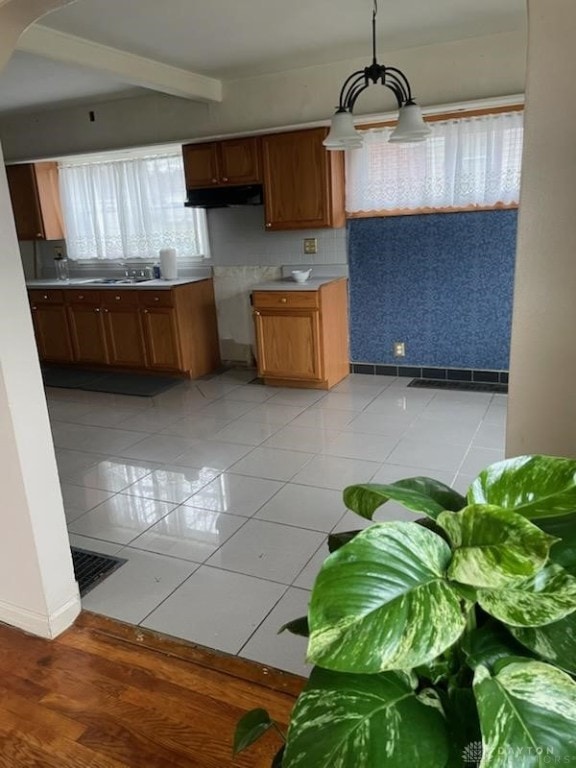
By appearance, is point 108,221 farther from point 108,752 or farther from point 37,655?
point 108,752

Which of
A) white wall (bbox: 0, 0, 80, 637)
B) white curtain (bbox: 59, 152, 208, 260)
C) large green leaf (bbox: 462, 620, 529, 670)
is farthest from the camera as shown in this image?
white curtain (bbox: 59, 152, 208, 260)

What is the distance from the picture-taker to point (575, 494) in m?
0.74

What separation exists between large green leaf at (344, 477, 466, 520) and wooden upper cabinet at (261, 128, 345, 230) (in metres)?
3.90

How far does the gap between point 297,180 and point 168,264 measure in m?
1.48

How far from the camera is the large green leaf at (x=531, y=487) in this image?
2.45 feet

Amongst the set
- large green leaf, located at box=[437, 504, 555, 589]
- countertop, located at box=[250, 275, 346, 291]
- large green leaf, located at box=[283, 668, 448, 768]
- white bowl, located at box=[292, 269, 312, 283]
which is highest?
large green leaf, located at box=[437, 504, 555, 589]

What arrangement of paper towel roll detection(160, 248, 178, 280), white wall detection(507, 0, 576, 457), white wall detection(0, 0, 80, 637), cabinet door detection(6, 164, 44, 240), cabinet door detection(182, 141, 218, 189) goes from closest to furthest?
white wall detection(507, 0, 576, 457)
white wall detection(0, 0, 80, 637)
cabinet door detection(182, 141, 218, 189)
paper towel roll detection(160, 248, 178, 280)
cabinet door detection(6, 164, 44, 240)

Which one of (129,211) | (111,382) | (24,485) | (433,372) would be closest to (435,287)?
(433,372)

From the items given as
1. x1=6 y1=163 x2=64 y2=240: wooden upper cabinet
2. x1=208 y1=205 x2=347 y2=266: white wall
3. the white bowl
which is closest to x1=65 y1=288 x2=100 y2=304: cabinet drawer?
x1=6 y1=163 x2=64 y2=240: wooden upper cabinet

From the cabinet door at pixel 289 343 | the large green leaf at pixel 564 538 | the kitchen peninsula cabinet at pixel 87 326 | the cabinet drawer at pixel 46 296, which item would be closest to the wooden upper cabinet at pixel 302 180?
the cabinet door at pixel 289 343

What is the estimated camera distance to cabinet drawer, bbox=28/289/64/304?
550 cm

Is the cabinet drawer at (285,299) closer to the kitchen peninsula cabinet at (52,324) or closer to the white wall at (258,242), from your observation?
the white wall at (258,242)

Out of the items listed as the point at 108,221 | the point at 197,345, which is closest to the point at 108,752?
the point at 197,345

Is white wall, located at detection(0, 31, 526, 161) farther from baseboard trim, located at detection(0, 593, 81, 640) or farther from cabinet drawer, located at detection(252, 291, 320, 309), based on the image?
baseboard trim, located at detection(0, 593, 81, 640)
